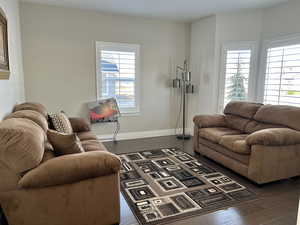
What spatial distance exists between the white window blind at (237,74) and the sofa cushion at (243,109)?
0.56 m

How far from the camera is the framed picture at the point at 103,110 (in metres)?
4.44

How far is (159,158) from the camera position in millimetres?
3721

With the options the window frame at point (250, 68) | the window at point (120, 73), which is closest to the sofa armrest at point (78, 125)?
the window at point (120, 73)

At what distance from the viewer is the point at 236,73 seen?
4.44 m

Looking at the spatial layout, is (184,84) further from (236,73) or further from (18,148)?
(18,148)

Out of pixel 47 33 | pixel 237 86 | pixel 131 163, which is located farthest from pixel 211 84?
pixel 47 33

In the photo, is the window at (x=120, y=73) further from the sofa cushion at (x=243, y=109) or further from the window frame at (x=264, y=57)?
the window frame at (x=264, y=57)

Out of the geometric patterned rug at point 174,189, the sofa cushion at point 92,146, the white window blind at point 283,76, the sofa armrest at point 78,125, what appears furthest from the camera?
the white window blind at point 283,76

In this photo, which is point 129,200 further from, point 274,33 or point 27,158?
point 274,33

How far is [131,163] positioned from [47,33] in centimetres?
297

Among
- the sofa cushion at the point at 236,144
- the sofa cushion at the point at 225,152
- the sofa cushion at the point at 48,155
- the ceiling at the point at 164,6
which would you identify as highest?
the ceiling at the point at 164,6

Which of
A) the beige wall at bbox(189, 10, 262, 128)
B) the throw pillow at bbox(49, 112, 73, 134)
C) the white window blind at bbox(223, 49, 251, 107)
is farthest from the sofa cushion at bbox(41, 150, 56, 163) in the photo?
the white window blind at bbox(223, 49, 251, 107)

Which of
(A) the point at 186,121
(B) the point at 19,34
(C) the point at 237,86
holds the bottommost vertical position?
(A) the point at 186,121

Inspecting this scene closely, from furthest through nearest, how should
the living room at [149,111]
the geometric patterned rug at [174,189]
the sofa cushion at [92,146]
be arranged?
the sofa cushion at [92,146] → the geometric patterned rug at [174,189] → the living room at [149,111]
